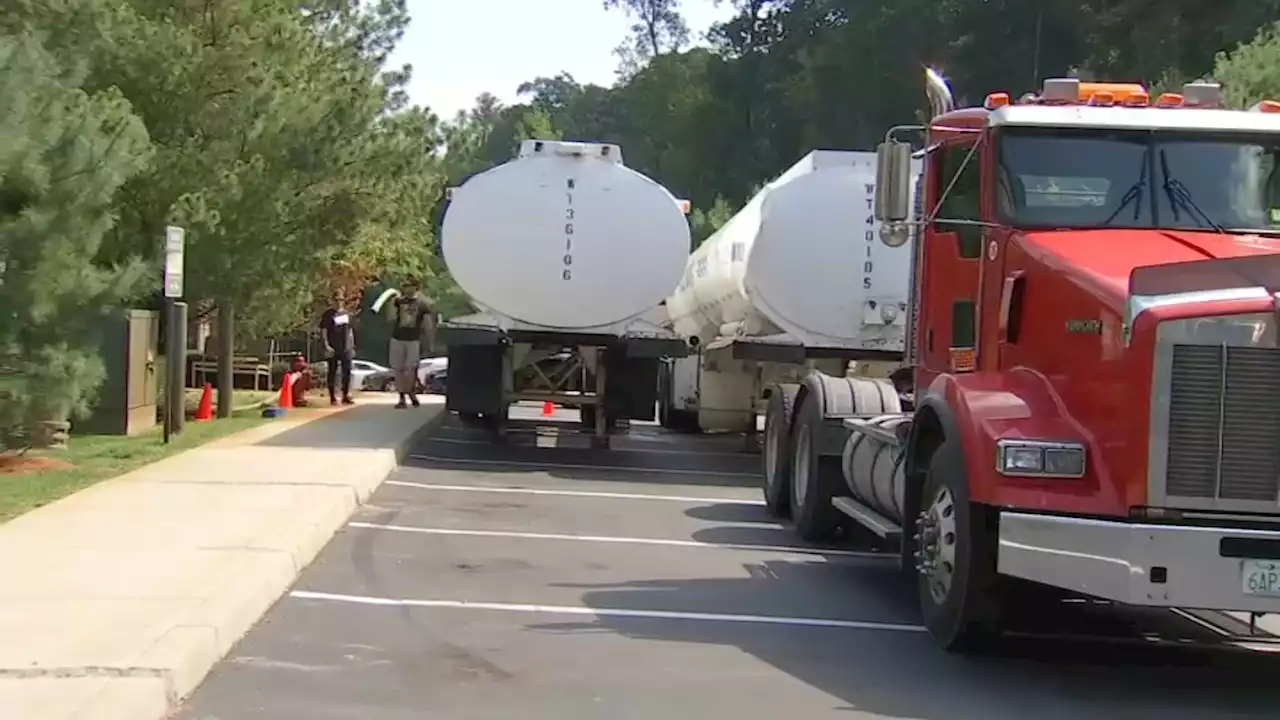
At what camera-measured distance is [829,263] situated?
16.1 m

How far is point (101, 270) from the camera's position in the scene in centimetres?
1417

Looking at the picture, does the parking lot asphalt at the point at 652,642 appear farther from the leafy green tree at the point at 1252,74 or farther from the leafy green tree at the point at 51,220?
the leafy green tree at the point at 1252,74

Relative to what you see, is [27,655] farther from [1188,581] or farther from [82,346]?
[82,346]

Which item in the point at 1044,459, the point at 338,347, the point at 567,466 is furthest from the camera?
the point at 338,347

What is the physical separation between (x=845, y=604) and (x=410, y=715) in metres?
3.77

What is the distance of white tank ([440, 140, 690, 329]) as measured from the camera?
55.9 ft

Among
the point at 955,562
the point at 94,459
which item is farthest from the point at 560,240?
the point at 955,562

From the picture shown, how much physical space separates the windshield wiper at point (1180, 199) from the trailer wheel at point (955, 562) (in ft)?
6.19

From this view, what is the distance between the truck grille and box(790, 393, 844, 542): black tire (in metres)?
4.89

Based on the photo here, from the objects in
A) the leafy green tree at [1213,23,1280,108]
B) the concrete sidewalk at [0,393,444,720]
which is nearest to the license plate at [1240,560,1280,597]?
the concrete sidewalk at [0,393,444,720]

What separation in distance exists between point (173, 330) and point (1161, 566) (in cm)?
1094

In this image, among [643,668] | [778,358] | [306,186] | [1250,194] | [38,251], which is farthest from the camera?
[306,186]

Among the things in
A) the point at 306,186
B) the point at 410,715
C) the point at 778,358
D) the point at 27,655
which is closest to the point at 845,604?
the point at 410,715

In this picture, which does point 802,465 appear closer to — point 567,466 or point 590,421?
point 567,466
